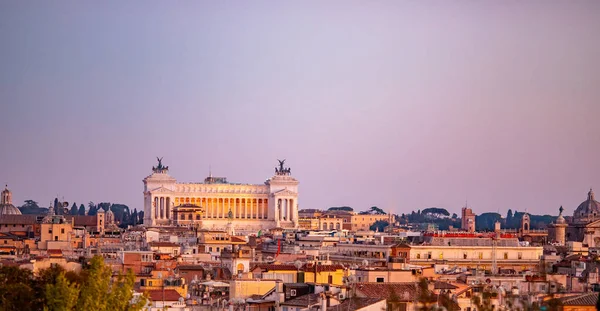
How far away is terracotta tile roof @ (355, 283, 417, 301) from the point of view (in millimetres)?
40781

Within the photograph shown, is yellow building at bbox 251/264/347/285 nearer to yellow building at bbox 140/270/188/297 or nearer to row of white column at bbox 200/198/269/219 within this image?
yellow building at bbox 140/270/188/297

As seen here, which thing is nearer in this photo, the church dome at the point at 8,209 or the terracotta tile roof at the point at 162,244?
the terracotta tile roof at the point at 162,244

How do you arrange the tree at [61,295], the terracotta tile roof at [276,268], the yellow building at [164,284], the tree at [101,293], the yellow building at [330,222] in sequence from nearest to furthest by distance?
the tree at [61,295]
the tree at [101,293]
the yellow building at [164,284]
the terracotta tile roof at [276,268]
the yellow building at [330,222]

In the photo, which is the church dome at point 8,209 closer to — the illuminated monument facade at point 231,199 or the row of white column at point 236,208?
the illuminated monument facade at point 231,199

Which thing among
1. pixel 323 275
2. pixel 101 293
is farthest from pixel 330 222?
pixel 101 293

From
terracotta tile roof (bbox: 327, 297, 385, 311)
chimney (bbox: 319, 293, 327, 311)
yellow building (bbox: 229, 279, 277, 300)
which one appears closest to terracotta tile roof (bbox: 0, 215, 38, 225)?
yellow building (bbox: 229, 279, 277, 300)

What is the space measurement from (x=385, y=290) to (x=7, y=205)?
3767 inches

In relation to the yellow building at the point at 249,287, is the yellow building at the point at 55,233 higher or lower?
higher

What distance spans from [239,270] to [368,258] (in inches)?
753

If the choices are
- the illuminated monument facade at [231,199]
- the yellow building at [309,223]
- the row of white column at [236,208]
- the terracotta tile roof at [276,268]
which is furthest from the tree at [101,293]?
the row of white column at [236,208]

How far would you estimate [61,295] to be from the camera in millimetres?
29328

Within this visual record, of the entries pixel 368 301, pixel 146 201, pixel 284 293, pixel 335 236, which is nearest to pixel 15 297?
pixel 368 301

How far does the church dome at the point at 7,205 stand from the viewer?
13388cm

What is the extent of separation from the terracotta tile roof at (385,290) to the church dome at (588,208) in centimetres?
10817
